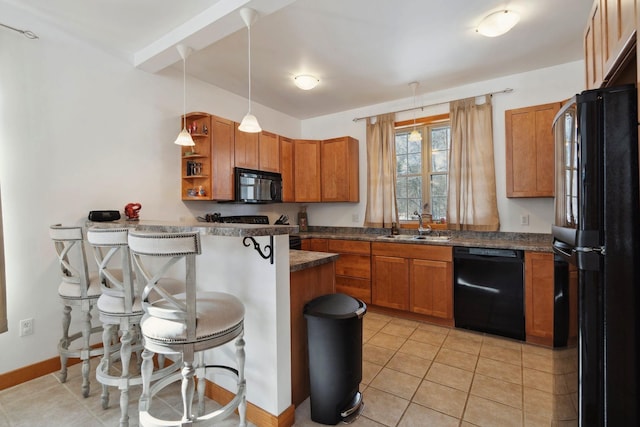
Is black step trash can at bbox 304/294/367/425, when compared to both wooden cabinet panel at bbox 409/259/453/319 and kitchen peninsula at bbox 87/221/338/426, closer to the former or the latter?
kitchen peninsula at bbox 87/221/338/426

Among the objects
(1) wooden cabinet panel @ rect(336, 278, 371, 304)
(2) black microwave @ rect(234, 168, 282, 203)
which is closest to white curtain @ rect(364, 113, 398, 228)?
(1) wooden cabinet panel @ rect(336, 278, 371, 304)

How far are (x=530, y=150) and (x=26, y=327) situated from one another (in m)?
4.76

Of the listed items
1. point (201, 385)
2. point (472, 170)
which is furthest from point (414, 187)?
point (201, 385)

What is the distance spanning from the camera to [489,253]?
2.98m

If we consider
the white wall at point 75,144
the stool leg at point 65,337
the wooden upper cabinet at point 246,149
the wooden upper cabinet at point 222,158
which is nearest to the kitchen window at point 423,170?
the white wall at point 75,144

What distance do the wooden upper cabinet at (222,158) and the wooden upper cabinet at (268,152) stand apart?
510mm

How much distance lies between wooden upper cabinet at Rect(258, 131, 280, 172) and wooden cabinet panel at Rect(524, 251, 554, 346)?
10.4 feet

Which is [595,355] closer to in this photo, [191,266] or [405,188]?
[191,266]

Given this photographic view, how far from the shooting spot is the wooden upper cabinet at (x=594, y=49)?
1483mm

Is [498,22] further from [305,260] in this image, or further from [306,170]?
[306,170]

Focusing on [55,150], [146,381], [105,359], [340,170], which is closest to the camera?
[146,381]

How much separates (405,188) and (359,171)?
2.51ft

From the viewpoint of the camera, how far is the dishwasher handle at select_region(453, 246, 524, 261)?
113 inches

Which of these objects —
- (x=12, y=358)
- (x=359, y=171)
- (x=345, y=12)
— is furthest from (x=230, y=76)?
(x=12, y=358)
